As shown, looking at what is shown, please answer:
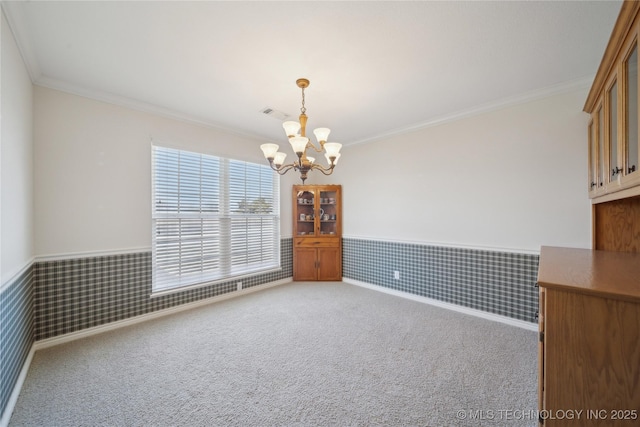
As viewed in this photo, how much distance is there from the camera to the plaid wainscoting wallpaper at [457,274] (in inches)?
117

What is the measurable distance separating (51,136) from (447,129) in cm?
454

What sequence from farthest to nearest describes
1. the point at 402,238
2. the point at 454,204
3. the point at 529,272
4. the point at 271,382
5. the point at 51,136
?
the point at 402,238 < the point at 454,204 < the point at 529,272 < the point at 51,136 < the point at 271,382

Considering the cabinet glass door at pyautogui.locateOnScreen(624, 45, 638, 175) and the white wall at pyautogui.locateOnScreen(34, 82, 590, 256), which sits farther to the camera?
the white wall at pyautogui.locateOnScreen(34, 82, 590, 256)

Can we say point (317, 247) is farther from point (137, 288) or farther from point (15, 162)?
point (15, 162)

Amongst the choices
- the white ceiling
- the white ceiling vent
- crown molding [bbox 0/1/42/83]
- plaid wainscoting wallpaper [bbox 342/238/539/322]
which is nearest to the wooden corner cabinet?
plaid wainscoting wallpaper [bbox 342/238/539/322]

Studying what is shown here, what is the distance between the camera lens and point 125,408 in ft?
5.67

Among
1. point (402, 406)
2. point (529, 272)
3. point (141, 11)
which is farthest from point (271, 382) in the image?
point (529, 272)

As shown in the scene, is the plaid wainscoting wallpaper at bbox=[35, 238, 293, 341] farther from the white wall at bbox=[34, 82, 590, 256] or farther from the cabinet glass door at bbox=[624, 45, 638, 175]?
the cabinet glass door at bbox=[624, 45, 638, 175]

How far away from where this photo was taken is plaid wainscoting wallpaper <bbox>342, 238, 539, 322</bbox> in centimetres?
296

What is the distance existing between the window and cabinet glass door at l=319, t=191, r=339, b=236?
874mm

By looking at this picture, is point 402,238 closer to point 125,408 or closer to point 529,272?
point 529,272

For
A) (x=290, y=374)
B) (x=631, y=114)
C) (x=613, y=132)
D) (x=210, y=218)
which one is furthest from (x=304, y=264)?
(x=631, y=114)

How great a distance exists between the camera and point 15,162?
76.3 inches

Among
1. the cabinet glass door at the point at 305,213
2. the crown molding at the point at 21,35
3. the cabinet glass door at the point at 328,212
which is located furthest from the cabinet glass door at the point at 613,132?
the crown molding at the point at 21,35
